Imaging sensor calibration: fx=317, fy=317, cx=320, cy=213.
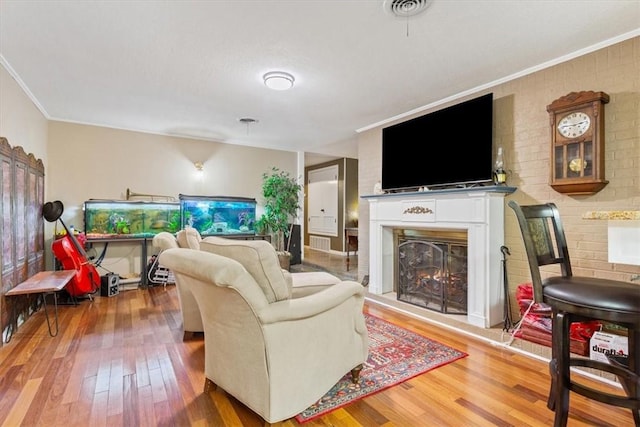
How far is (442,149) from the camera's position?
3475mm

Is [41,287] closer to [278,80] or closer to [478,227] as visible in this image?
[278,80]

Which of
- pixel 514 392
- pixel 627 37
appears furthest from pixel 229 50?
pixel 514 392

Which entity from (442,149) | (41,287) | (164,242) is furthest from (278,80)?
(41,287)

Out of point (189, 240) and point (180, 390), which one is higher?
point (189, 240)

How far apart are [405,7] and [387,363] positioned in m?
2.45

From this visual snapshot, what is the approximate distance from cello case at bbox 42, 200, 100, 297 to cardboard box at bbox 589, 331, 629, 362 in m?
4.94

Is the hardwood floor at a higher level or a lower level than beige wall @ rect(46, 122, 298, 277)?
lower

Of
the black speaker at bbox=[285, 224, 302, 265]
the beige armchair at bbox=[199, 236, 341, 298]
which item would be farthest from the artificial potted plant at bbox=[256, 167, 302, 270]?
the beige armchair at bbox=[199, 236, 341, 298]

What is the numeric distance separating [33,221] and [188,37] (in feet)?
9.82

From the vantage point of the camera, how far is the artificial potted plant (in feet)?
18.5

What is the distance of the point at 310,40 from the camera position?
2.38 m

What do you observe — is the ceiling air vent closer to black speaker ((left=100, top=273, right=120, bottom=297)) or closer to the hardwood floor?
the hardwood floor

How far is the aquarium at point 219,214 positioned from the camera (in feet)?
16.8

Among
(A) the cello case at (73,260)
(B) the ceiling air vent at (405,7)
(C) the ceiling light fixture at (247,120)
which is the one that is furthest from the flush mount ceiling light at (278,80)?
(A) the cello case at (73,260)
